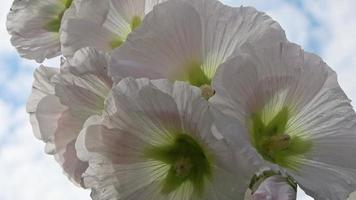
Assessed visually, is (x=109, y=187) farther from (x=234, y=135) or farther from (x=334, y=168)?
(x=334, y=168)

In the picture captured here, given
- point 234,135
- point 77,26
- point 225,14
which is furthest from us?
point 77,26

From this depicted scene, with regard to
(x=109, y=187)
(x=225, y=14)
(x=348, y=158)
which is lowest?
(x=109, y=187)

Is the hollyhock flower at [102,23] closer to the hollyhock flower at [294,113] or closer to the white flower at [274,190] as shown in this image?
the hollyhock flower at [294,113]

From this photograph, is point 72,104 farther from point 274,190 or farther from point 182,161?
point 274,190

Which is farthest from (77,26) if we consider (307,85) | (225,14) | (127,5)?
(307,85)

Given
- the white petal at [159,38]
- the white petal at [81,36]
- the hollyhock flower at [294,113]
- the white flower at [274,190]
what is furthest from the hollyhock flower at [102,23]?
the white flower at [274,190]

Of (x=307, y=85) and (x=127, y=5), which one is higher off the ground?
(x=307, y=85)

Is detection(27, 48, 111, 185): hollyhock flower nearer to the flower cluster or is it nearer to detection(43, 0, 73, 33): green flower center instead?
the flower cluster
